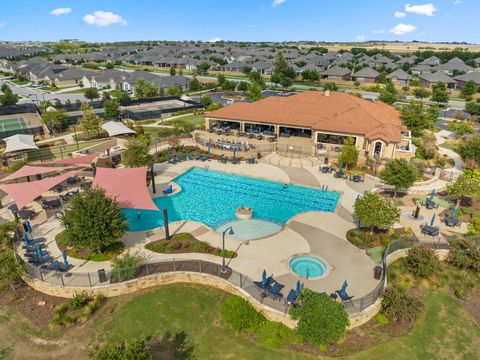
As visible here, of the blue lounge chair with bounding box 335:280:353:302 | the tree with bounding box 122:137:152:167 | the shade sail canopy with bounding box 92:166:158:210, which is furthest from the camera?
the tree with bounding box 122:137:152:167

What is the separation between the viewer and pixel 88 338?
1648cm

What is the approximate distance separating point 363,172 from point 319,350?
23.5m

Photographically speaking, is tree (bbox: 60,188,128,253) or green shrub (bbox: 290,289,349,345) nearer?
green shrub (bbox: 290,289,349,345)

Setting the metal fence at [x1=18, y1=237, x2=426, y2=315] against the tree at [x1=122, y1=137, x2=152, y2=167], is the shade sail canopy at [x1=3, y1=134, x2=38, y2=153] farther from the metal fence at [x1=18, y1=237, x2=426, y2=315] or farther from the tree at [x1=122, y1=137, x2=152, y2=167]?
the metal fence at [x1=18, y1=237, x2=426, y2=315]

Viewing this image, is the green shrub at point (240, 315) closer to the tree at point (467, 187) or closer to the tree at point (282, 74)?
the tree at point (467, 187)

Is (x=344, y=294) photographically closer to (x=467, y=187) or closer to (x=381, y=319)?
(x=381, y=319)

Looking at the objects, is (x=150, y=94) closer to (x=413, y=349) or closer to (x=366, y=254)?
(x=366, y=254)

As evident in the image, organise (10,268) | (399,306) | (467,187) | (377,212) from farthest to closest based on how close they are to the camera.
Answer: (467,187), (377,212), (10,268), (399,306)

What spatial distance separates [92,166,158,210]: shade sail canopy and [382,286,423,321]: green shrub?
610 inches

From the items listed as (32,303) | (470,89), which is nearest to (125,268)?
(32,303)

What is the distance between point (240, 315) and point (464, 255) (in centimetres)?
1576

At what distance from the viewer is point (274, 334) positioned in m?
16.4

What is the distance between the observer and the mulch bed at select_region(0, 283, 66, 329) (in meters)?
17.8

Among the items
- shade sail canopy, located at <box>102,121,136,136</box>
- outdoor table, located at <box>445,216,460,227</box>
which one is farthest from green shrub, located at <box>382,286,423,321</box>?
shade sail canopy, located at <box>102,121,136,136</box>
